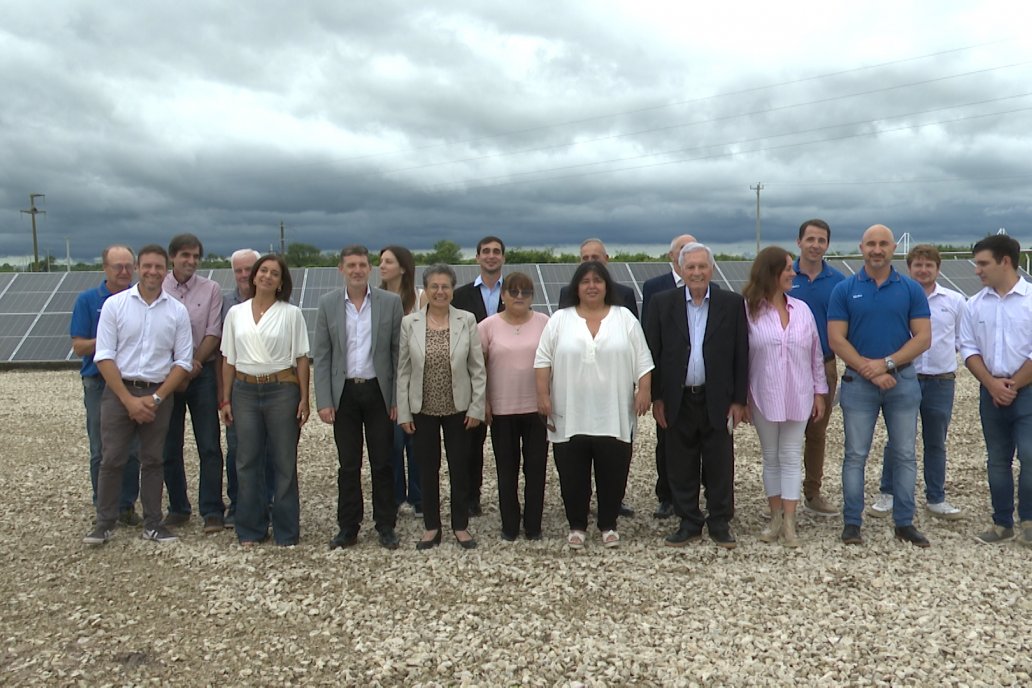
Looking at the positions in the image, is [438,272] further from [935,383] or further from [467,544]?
[935,383]

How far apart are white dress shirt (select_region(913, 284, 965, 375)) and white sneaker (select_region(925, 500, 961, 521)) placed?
1.05 m

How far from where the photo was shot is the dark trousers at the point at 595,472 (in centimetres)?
524

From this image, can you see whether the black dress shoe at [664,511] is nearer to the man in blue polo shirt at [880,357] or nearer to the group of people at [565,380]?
the group of people at [565,380]

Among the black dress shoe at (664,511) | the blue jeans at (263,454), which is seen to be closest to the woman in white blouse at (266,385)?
the blue jeans at (263,454)

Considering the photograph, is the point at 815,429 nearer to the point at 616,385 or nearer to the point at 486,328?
the point at 616,385

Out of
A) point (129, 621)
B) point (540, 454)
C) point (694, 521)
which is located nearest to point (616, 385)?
point (540, 454)

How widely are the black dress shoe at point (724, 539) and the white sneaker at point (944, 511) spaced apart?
1.79 m

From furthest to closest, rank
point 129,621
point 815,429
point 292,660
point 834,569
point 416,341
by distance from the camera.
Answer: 1. point 815,429
2. point 416,341
3. point 834,569
4. point 129,621
5. point 292,660

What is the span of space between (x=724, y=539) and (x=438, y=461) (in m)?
2.00

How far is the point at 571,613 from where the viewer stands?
14.1 ft

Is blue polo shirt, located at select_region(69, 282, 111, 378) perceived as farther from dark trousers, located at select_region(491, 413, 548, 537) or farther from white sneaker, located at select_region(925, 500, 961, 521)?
white sneaker, located at select_region(925, 500, 961, 521)

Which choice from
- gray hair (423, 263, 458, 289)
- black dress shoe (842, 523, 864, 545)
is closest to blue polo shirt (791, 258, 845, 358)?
black dress shoe (842, 523, 864, 545)

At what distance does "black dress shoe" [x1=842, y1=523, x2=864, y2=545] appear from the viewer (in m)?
5.30

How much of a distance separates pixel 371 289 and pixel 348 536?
5.57ft
